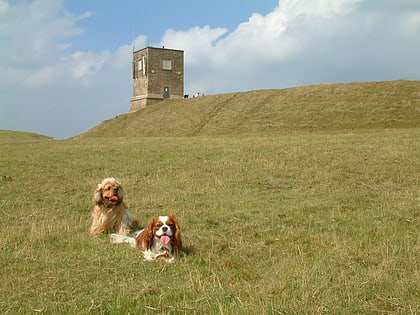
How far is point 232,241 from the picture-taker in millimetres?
8047

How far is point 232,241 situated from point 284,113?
39.9m

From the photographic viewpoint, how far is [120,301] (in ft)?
16.8

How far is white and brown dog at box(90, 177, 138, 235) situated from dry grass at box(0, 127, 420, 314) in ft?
1.13

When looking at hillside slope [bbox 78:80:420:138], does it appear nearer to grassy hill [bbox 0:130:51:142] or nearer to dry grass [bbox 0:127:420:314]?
grassy hill [bbox 0:130:51:142]

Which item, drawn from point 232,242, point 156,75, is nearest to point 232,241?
point 232,242

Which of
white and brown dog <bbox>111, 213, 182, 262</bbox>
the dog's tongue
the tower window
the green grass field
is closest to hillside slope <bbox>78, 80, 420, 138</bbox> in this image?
the tower window

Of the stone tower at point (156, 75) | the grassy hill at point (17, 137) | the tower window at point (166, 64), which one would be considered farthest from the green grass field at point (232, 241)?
the tower window at point (166, 64)

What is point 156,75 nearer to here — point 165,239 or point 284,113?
point 284,113

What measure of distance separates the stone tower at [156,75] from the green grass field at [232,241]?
54.3m

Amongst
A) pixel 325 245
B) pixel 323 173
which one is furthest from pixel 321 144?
pixel 325 245

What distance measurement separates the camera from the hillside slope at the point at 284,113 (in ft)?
135

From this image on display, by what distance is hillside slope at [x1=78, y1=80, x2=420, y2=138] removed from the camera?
1614 inches

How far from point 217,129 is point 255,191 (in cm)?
3233

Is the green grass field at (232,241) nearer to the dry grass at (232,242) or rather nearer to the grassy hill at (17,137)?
the dry grass at (232,242)
